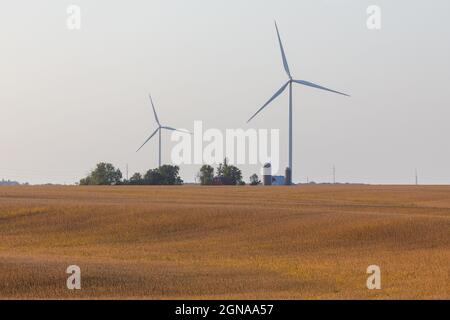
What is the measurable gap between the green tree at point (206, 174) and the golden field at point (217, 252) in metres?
109

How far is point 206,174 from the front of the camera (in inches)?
7815

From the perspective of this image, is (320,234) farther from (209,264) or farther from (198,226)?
(209,264)

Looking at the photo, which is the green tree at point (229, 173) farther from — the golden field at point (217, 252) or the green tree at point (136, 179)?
the golden field at point (217, 252)

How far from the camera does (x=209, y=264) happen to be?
52.7 metres

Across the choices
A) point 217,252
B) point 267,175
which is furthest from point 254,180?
point 217,252

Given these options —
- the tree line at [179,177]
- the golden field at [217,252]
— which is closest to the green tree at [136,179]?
the tree line at [179,177]

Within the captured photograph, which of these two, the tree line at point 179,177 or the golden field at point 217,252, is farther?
the tree line at point 179,177

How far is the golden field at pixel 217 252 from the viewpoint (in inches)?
1636

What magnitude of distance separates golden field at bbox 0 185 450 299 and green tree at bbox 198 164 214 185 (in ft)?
357

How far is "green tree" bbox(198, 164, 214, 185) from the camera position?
197m

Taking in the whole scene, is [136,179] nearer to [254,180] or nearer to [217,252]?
[254,180]

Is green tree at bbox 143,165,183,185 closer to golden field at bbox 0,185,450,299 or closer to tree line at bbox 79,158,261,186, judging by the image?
tree line at bbox 79,158,261,186

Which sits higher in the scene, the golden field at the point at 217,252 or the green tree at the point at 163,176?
the green tree at the point at 163,176

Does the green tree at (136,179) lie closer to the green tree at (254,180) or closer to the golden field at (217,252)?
the green tree at (254,180)
